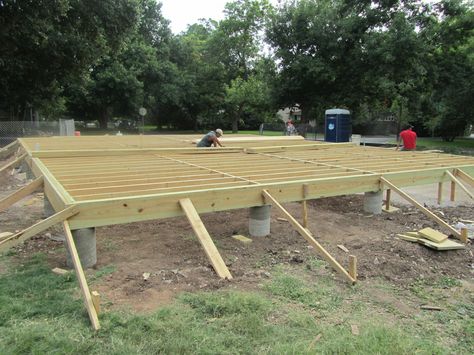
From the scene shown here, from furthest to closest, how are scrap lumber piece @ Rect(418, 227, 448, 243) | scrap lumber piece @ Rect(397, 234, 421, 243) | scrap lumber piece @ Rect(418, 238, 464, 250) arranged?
scrap lumber piece @ Rect(397, 234, 421, 243), scrap lumber piece @ Rect(418, 227, 448, 243), scrap lumber piece @ Rect(418, 238, 464, 250)

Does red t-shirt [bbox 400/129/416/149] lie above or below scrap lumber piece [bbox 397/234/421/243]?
above

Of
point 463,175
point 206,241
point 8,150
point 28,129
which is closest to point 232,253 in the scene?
point 206,241

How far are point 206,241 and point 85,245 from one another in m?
1.42

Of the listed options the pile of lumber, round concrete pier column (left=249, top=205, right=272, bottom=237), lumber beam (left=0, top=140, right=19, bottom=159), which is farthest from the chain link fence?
the pile of lumber

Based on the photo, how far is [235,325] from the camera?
2992 millimetres

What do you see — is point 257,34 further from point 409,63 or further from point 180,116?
point 409,63

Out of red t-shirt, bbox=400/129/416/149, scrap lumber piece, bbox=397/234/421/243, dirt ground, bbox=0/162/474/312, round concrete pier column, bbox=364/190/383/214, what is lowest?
dirt ground, bbox=0/162/474/312

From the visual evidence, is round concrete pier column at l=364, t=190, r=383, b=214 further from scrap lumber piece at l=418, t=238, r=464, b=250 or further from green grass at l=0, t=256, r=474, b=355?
green grass at l=0, t=256, r=474, b=355

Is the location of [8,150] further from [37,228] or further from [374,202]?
[374,202]

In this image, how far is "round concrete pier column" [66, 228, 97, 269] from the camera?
171 inches

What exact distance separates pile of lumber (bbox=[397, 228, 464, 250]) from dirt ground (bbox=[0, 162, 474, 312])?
0.08m

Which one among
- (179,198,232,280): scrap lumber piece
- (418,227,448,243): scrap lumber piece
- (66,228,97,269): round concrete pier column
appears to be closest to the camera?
(179,198,232,280): scrap lumber piece

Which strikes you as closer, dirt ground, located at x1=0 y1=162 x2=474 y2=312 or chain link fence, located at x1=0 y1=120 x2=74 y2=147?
dirt ground, located at x1=0 y1=162 x2=474 y2=312

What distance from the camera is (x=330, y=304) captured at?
3539 millimetres
